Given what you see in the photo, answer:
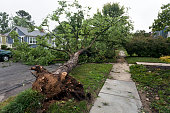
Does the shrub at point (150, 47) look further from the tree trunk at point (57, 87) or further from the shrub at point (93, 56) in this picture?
the tree trunk at point (57, 87)

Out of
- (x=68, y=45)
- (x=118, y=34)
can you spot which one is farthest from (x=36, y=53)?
(x=118, y=34)

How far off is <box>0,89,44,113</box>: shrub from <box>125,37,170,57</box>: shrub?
9.29 meters

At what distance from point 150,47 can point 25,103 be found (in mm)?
10687

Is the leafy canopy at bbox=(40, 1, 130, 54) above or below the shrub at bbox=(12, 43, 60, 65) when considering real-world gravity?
above

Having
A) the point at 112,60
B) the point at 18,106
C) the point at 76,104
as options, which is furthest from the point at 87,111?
the point at 112,60

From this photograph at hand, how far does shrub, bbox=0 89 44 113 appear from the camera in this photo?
5.38 ft

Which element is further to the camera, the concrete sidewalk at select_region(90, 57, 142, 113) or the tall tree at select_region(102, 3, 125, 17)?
the tall tree at select_region(102, 3, 125, 17)

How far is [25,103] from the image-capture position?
1.77 metres

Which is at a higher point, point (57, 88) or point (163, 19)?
point (163, 19)

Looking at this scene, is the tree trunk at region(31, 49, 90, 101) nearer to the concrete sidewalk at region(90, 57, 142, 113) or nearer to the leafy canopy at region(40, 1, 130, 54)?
the concrete sidewalk at region(90, 57, 142, 113)

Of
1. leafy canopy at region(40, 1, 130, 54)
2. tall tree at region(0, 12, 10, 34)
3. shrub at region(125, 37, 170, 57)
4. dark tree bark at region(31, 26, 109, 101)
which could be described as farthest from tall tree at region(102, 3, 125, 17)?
tall tree at region(0, 12, 10, 34)

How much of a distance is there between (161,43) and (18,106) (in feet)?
37.3

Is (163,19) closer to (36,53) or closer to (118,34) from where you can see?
(118,34)

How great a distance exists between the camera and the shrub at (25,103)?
1.64 m
